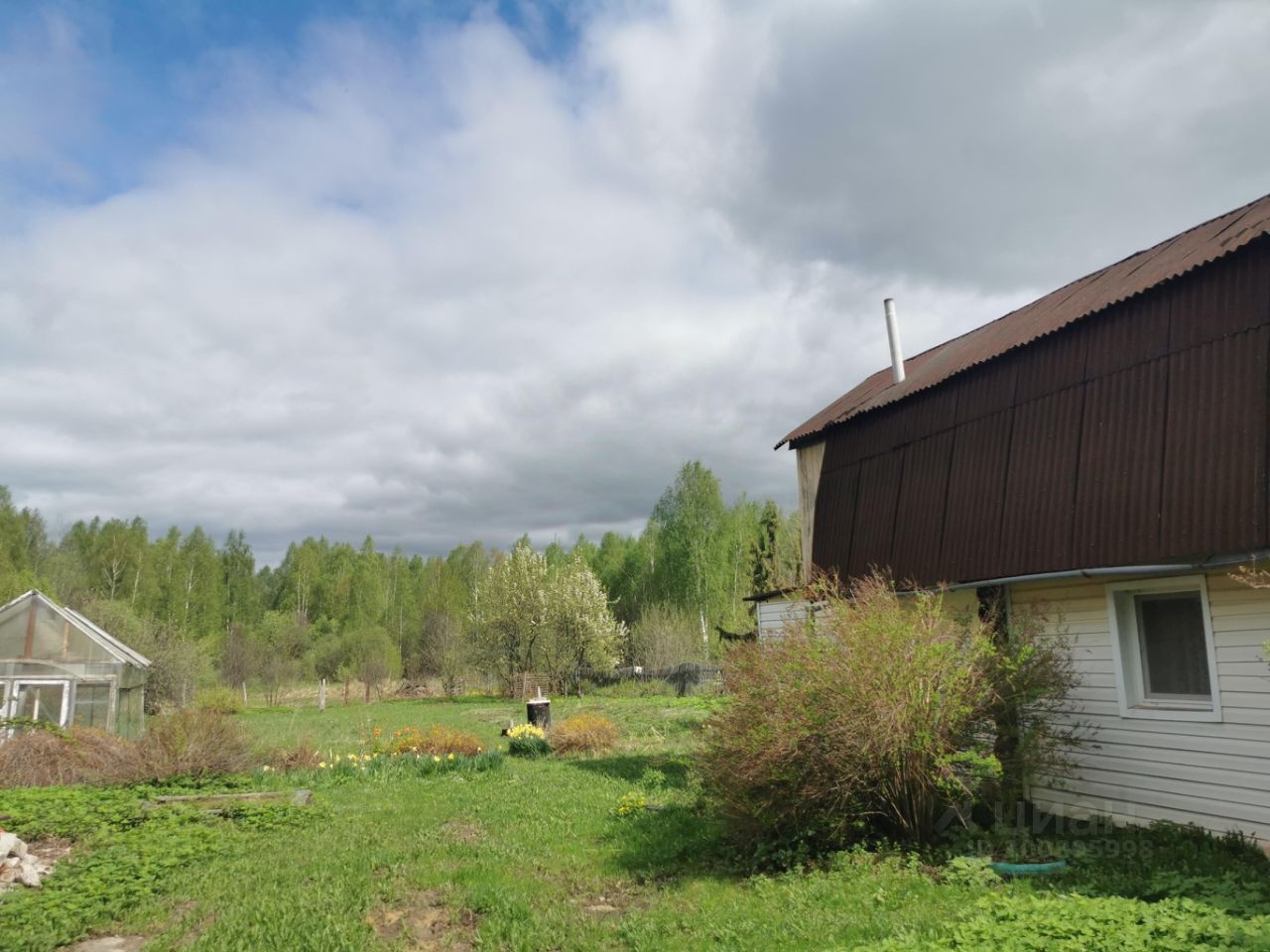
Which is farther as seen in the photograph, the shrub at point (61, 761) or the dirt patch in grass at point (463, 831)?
the shrub at point (61, 761)

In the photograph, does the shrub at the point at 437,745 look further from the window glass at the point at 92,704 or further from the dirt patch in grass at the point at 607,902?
the dirt patch in grass at the point at 607,902

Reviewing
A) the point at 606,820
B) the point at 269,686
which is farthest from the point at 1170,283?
the point at 269,686

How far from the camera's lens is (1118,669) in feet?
26.9

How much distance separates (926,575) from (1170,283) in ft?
14.2

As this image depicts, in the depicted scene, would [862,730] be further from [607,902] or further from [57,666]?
[57,666]

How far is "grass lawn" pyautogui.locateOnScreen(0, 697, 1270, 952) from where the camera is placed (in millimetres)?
5117

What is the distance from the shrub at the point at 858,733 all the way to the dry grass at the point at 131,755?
8724mm

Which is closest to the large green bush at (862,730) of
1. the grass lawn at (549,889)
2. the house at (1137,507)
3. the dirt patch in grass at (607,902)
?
the grass lawn at (549,889)

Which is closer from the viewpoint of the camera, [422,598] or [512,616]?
[512,616]

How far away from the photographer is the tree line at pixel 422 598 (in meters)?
37.5

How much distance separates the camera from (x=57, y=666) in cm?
1848

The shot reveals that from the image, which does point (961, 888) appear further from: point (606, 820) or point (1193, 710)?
point (606, 820)

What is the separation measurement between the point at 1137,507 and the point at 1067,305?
323cm

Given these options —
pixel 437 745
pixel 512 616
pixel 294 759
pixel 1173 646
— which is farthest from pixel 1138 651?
pixel 512 616
